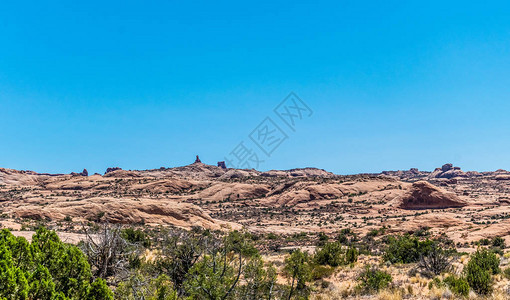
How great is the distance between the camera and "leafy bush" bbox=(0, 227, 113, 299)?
501cm

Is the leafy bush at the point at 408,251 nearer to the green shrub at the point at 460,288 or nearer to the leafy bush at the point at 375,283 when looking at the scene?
the leafy bush at the point at 375,283

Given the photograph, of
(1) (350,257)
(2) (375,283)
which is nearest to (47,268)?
(2) (375,283)

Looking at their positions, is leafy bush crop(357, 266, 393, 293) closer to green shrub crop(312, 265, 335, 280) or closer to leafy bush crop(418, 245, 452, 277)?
green shrub crop(312, 265, 335, 280)

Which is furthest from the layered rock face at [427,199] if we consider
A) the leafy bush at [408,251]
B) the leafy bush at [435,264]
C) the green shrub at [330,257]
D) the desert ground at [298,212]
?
the leafy bush at [435,264]

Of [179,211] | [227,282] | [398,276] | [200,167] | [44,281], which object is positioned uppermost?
[200,167]

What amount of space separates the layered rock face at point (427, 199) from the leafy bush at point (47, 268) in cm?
5111

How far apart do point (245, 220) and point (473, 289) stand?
3449cm

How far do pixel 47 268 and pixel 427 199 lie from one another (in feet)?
179

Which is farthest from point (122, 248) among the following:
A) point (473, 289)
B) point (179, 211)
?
point (179, 211)

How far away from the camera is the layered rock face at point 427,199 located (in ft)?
158

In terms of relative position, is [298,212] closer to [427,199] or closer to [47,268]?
[427,199]

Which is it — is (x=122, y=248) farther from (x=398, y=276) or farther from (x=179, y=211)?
(x=179, y=211)

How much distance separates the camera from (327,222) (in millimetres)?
41188

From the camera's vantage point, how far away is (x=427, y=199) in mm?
49094
